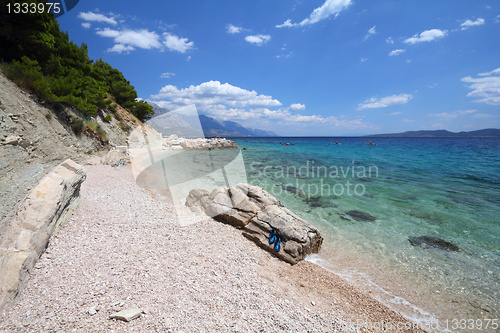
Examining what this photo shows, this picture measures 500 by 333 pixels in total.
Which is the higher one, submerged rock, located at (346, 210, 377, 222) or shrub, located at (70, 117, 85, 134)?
shrub, located at (70, 117, 85, 134)

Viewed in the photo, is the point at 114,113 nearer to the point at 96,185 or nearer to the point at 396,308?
the point at 96,185

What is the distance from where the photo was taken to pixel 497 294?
17.1 feet

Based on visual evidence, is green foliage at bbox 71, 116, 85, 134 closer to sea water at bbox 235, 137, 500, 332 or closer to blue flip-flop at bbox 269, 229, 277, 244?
sea water at bbox 235, 137, 500, 332

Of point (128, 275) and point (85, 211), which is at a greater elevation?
point (85, 211)

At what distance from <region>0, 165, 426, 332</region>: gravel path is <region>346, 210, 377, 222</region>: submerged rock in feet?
16.0

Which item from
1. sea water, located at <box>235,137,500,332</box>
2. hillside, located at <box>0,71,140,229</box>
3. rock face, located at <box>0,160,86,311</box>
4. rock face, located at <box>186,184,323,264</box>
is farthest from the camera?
rock face, located at <box>186,184,323,264</box>

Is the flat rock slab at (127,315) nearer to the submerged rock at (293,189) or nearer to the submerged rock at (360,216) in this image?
the submerged rock at (360,216)

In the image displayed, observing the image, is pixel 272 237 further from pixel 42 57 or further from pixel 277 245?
pixel 42 57

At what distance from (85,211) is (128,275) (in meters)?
3.19

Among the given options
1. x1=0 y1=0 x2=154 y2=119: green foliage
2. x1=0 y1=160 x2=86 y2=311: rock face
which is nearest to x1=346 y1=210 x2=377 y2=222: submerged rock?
x1=0 y1=160 x2=86 y2=311: rock face

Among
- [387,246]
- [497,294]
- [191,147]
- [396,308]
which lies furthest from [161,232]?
[191,147]

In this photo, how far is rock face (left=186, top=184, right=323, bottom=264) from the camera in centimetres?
622

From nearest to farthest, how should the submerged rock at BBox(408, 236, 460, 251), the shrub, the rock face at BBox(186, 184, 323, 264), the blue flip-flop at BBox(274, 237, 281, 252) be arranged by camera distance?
the blue flip-flop at BBox(274, 237, 281, 252)
the rock face at BBox(186, 184, 323, 264)
the submerged rock at BBox(408, 236, 460, 251)
the shrub

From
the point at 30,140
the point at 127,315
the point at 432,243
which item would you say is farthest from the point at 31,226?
the point at 432,243
